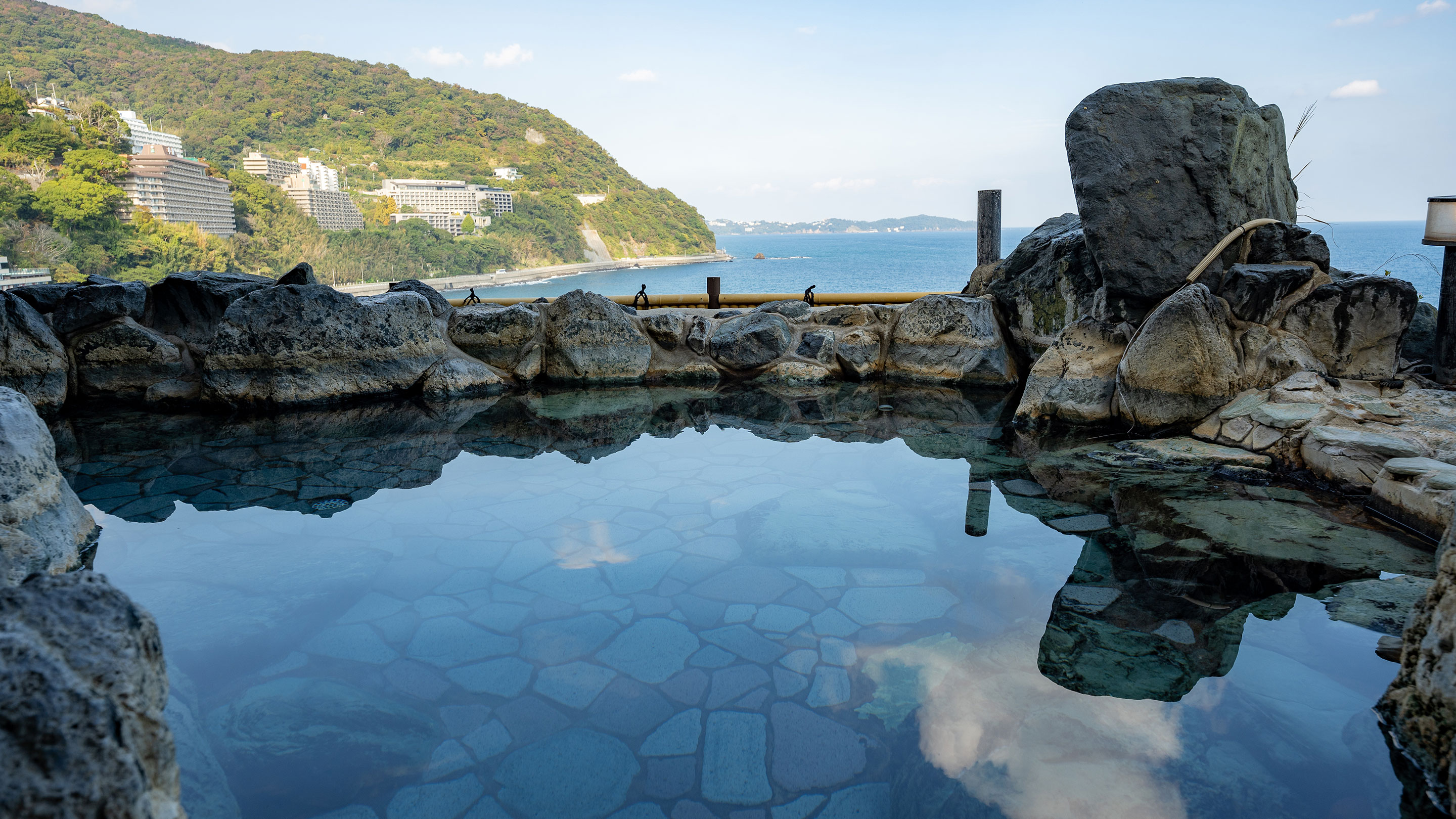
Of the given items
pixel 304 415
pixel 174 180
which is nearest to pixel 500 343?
pixel 304 415

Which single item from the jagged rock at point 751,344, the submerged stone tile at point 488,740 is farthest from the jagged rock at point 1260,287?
the submerged stone tile at point 488,740

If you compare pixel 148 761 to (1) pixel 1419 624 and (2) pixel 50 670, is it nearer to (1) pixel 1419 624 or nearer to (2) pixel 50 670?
(2) pixel 50 670

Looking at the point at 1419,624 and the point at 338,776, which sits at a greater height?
the point at 1419,624

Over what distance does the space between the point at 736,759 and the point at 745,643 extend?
1.90ft

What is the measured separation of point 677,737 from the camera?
210 cm

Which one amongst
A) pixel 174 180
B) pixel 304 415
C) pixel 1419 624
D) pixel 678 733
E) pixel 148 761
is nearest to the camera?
pixel 148 761

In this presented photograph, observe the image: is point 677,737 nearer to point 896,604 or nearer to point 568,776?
point 568,776

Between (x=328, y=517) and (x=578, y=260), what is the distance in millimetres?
59062

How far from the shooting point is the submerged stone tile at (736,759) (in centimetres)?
188

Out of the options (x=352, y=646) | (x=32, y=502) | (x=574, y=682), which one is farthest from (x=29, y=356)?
(x=574, y=682)

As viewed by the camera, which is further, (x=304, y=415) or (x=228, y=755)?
(x=304, y=415)

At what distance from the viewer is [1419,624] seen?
1932mm

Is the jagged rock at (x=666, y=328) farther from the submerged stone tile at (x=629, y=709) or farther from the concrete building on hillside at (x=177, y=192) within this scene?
the concrete building on hillside at (x=177, y=192)

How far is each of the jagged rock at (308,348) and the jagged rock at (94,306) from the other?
103cm
